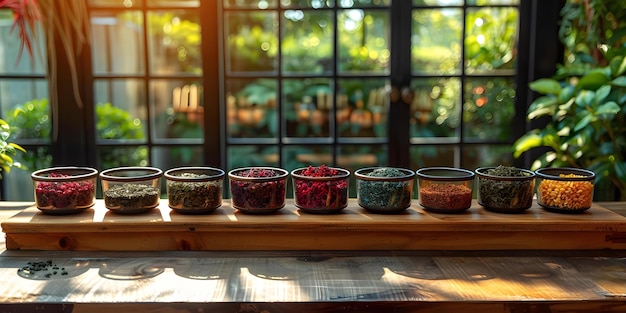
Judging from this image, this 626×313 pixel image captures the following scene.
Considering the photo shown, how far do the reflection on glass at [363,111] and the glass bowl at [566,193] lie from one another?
6.68ft

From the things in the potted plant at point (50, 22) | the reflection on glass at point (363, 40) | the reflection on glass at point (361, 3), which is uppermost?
the reflection on glass at point (361, 3)

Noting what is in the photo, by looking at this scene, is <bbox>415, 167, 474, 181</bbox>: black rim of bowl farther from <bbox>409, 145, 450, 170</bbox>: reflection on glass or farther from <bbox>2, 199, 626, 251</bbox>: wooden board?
<bbox>409, 145, 450, 170</bbox>: reflection on glass

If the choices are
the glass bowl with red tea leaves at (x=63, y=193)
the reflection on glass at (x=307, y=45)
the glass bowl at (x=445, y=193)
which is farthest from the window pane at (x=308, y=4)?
the glass bowl with red tea leaves at (x=63, y=193)

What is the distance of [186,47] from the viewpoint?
13.8 ft

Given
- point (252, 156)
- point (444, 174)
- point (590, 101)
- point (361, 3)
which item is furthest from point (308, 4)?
point (444, 174)

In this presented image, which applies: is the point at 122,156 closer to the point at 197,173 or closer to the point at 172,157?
the point at 172,157

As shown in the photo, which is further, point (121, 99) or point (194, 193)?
point (121, 99)

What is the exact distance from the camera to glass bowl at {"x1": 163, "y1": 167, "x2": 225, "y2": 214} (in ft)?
4.91

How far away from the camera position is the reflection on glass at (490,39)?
2871 mm

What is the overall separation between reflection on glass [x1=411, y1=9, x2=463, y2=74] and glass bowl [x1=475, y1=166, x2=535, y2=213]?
5.12 feet

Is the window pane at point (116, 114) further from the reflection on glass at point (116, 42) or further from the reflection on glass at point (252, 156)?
the reflection on glass at point (252, 156)

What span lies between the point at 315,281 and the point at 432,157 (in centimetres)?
200

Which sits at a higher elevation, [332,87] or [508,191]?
[332,87]

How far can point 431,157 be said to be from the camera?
3.10 m
